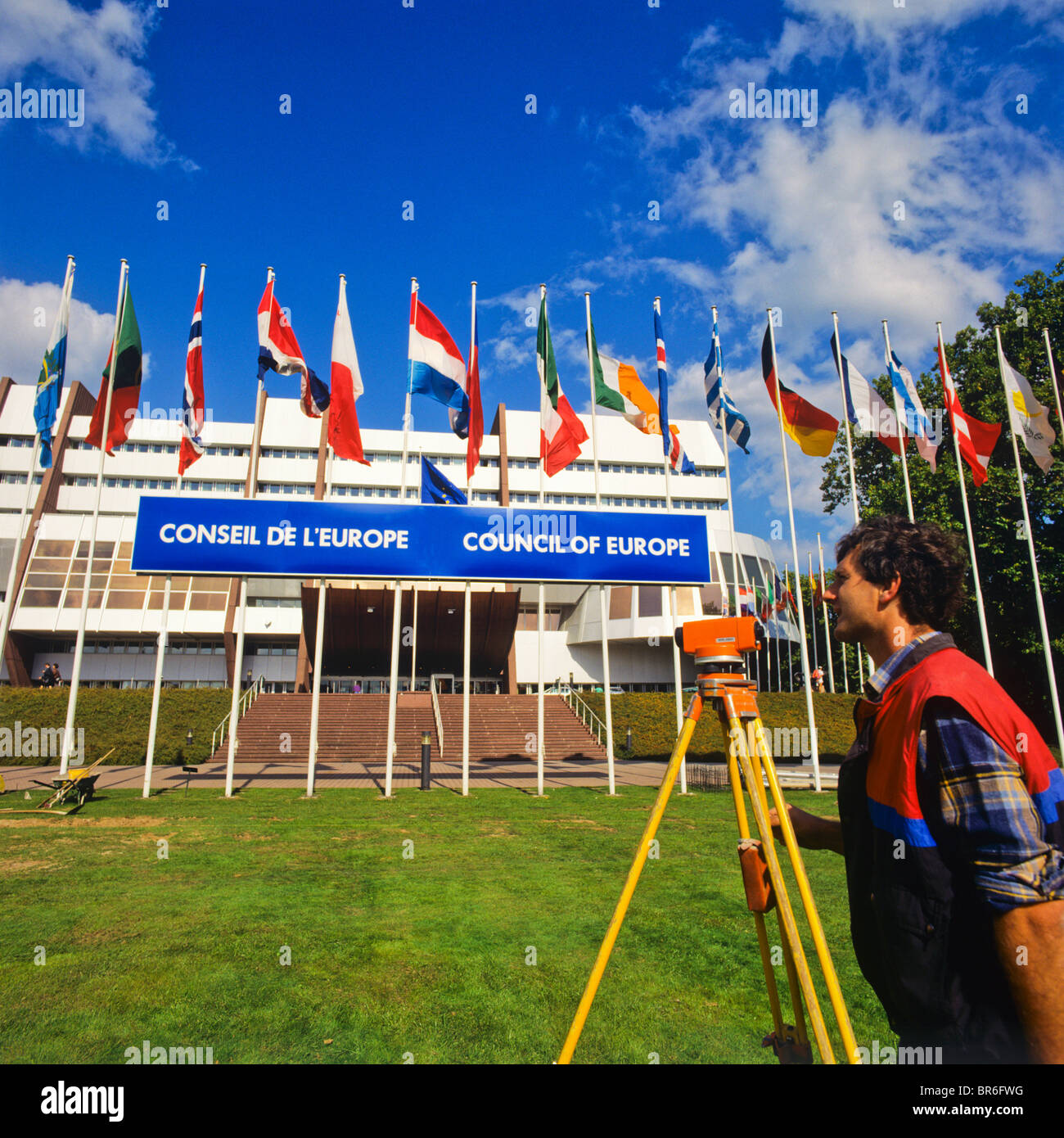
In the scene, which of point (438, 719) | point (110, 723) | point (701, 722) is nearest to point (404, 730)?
point (438, 719)

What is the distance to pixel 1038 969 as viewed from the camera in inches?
62.0

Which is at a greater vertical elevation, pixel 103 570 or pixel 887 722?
pixel 103 570

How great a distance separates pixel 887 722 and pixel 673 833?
9339mm

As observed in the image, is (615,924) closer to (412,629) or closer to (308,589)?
(308,589)

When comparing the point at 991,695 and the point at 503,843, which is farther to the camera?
the point at 503,843

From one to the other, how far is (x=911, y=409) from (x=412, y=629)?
24.3 metres

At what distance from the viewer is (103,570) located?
37531 millimetres

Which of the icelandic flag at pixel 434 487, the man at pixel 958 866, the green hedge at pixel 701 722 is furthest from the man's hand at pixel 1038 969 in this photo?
the green hedge at pixel 701 722

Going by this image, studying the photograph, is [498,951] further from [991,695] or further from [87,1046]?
[991,695]

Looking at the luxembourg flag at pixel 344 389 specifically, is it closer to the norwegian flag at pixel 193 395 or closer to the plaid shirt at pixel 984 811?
the norwegian flag at pixel 193 395

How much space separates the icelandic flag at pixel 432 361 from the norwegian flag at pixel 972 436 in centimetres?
1334

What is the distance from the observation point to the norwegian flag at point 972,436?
18.6m
